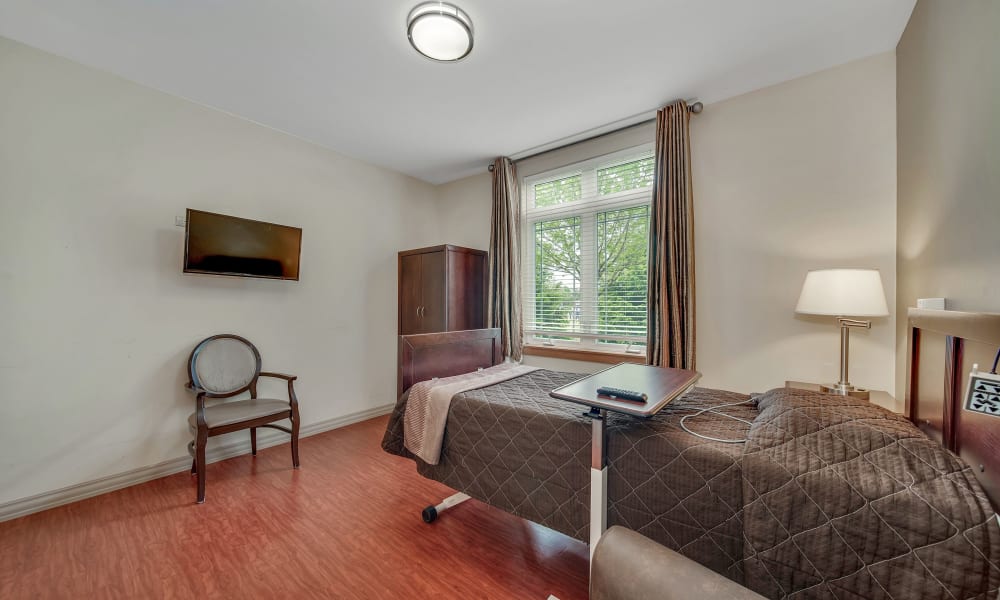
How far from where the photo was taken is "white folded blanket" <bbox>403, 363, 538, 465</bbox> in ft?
6.09

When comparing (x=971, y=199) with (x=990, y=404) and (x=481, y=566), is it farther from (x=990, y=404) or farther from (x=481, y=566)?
(x=481, y=566)

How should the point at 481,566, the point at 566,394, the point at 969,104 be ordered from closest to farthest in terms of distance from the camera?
1. the point at 969,104
2. the point at 566,394
3. the point at 481,566

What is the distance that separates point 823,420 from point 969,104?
4.06 ft

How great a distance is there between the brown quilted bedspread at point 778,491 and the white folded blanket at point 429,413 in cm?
22

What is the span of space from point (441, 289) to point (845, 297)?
2.95 m

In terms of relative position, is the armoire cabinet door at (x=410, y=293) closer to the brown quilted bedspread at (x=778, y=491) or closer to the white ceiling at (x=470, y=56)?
the white ceiling at (x=470, y=56)

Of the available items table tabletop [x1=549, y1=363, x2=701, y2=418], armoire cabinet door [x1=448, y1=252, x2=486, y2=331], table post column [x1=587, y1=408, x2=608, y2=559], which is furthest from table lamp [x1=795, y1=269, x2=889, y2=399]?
armoire cabinet door [x1=448, y1=252, x2=486, y2=331]

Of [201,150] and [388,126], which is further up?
[388,126]

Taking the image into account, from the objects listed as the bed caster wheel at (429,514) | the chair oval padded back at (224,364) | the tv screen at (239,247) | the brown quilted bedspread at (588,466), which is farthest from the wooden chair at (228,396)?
the bed caster wheel at (429,514)

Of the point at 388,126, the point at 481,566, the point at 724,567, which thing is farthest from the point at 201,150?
the point at 724,567

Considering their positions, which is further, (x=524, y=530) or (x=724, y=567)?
(x=524, y=530)

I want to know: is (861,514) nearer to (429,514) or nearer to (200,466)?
(429,514)

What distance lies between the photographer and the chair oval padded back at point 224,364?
260 cm

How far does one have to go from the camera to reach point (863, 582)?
2.97 ft
